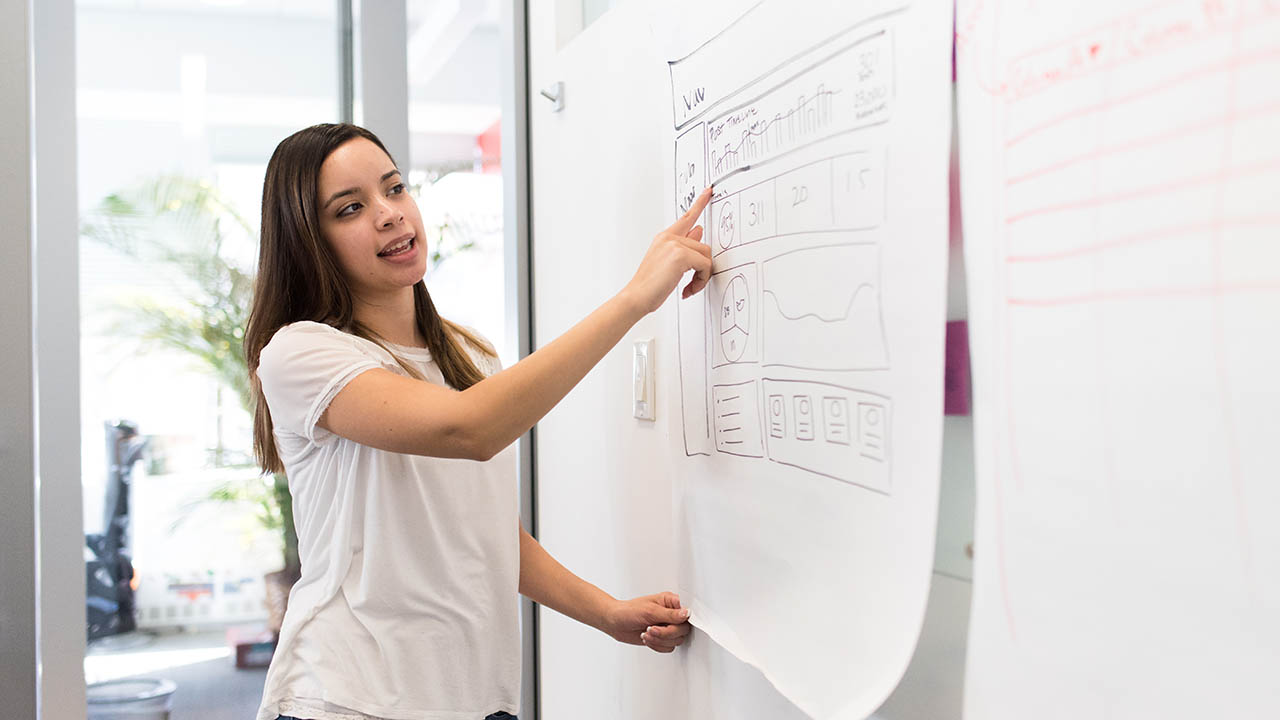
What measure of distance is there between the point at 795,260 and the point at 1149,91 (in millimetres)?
379

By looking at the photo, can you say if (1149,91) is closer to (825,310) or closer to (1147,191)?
(1147,191)

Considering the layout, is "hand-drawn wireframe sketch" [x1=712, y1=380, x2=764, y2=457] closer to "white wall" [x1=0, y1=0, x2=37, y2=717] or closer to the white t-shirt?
the white t-shirt

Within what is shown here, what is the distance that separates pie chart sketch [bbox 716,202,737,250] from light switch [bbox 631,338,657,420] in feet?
0.80

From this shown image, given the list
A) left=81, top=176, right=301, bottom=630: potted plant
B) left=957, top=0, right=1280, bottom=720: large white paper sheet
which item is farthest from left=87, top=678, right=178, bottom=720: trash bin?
left=957, top=0, right=1280, bottom=720: large white paper sheet

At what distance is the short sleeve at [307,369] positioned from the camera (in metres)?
1.03

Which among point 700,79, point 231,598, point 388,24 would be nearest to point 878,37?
point 700,79

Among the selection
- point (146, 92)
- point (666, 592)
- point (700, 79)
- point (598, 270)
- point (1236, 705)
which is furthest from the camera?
point (146, 92)

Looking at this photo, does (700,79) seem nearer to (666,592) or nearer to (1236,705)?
(666,592)

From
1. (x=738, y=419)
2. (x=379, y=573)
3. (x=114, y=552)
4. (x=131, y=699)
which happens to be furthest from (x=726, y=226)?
(x=131, y=699)

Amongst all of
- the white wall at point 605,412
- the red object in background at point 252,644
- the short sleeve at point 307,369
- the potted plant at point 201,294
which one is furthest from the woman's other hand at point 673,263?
the red object in background at point 252,644

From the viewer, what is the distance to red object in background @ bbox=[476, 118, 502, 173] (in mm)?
2305

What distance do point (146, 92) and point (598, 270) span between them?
1201 millimetres

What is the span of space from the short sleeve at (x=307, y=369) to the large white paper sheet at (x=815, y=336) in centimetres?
39

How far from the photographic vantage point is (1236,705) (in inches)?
19.2
